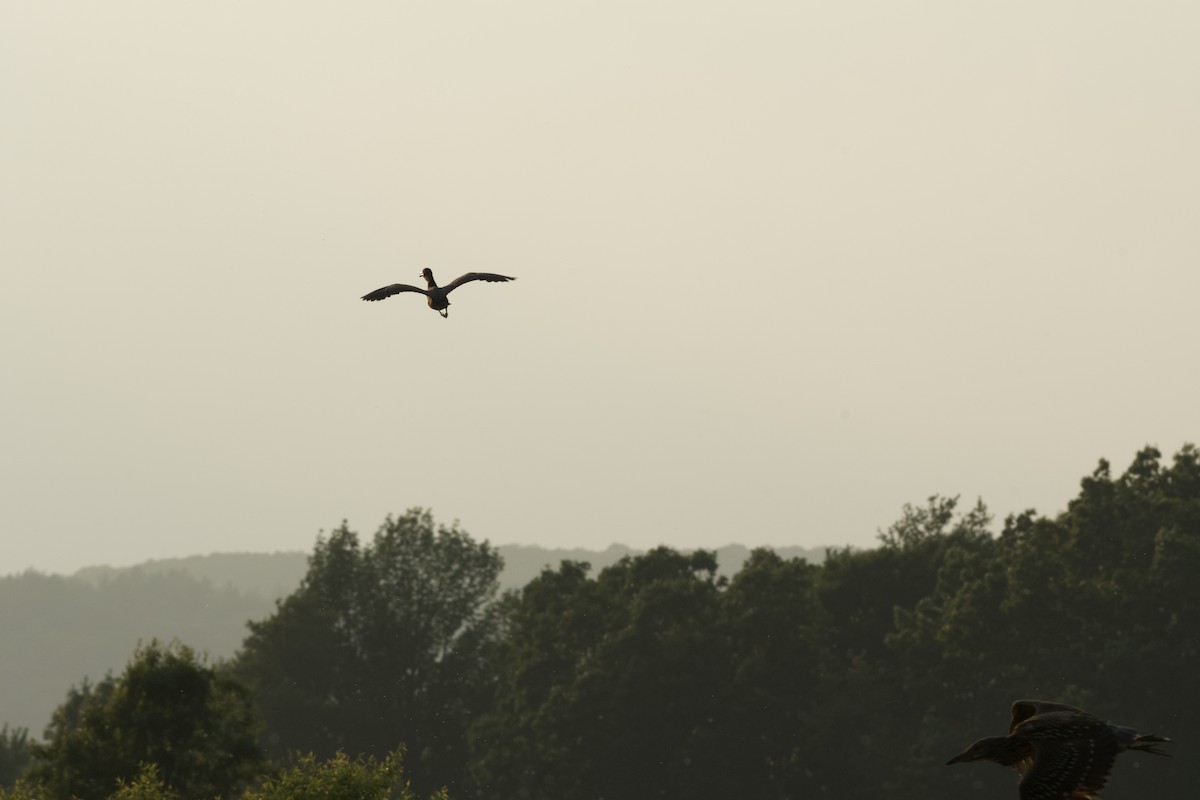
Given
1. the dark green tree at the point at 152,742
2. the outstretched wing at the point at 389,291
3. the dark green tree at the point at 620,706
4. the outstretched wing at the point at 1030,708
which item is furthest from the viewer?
the dark green tree at the point at 620,706

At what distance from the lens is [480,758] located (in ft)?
260

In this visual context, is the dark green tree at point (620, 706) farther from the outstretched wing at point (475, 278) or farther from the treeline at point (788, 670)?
the outstretched wing at point (475, 278)

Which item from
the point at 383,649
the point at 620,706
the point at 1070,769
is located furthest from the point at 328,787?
the point at 383,649

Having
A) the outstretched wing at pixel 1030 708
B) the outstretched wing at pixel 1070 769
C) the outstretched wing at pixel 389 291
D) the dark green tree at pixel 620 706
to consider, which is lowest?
the dark green tree at pixel 620 706

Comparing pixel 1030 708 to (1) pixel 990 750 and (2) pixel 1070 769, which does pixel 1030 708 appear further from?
(2) pixel 1070 769

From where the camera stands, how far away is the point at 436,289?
74.2 ft

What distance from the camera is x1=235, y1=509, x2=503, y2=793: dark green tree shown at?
8738 centimetres

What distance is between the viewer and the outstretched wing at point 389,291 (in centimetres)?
2219

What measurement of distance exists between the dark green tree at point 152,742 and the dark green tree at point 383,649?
37.6 metres

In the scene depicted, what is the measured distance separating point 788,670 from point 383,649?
1101 inches

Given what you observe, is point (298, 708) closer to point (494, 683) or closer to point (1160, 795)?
point (494, 683)

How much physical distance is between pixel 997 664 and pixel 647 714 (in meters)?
17.5

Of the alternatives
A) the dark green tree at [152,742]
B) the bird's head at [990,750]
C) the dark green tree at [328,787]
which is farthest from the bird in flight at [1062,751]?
the dark green tree at [152,742]

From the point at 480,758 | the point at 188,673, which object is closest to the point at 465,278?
the point at 188,673
